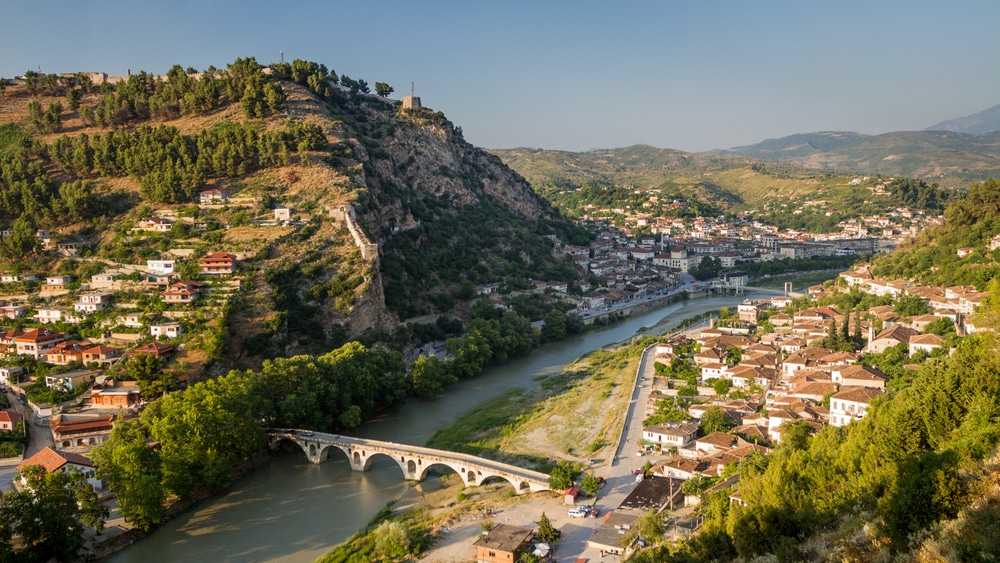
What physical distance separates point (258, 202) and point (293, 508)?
65.3ft

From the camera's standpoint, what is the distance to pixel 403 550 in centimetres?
1473

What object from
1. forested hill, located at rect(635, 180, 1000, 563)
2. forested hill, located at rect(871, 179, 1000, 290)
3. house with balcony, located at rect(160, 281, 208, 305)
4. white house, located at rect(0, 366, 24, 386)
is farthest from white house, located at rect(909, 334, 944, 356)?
white house, located at rect(0, 366, 24, 386)

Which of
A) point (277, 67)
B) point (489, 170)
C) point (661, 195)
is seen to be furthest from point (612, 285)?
point (661, 195)

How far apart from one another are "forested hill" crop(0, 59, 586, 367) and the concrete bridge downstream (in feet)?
20.2

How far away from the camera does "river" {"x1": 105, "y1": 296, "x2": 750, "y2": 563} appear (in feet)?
52.0

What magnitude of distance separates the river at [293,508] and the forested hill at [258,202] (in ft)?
20.6

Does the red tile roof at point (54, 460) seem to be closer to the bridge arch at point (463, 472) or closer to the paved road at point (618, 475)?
the bridge arch at point (463, 472)

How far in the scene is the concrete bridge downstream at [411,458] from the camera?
1748 centimetres

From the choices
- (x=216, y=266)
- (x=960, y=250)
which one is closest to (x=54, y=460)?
(x=216, y=266)

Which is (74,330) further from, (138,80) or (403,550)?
(138,80)

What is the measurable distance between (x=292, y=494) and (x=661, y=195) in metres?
82.1

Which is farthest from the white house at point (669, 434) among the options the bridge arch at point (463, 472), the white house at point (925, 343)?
the white house at point (925, 343)

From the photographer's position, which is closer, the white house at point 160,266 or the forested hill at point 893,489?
the forested hill at point 893,489

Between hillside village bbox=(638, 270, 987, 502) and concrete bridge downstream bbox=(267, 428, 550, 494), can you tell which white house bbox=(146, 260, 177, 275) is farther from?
hillside village bbox=(638, 270, 987, 502)
